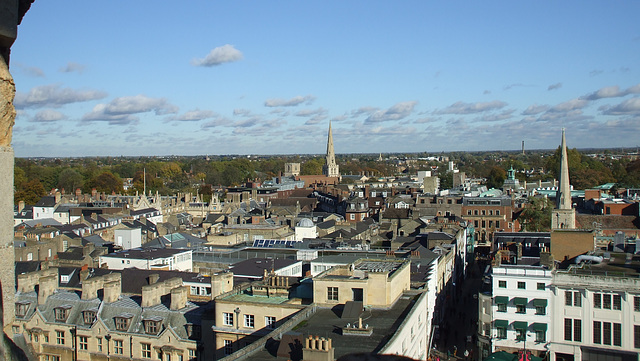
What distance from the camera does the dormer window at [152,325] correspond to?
81.5 feet

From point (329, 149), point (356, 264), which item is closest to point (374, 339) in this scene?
point (356, 264)

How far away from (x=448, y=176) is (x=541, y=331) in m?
104

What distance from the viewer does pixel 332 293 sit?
72.4 ft

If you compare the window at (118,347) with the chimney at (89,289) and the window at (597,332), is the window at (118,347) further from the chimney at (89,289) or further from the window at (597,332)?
the window at (597,332)

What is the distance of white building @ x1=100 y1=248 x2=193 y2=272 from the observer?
37469mm

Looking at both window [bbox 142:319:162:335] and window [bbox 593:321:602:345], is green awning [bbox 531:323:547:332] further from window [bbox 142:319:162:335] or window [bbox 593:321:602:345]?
window [bbox 142:319:162:335]

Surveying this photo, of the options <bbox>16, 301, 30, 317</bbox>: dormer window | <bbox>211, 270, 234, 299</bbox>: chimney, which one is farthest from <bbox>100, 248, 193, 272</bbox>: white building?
<bbox>211, 270, 234, 299</bbox>: chimney

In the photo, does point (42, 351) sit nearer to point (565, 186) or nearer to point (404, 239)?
point (404, 239)

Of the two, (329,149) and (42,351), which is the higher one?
(329,149)

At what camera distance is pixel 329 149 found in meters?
161

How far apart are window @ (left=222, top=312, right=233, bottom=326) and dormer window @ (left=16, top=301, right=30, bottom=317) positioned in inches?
456

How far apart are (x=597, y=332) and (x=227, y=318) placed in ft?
66.7

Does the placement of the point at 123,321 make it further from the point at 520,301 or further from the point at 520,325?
the point at 520,301

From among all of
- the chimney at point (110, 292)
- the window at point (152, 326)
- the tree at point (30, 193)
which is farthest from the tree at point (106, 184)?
the window at point (152, 326)
